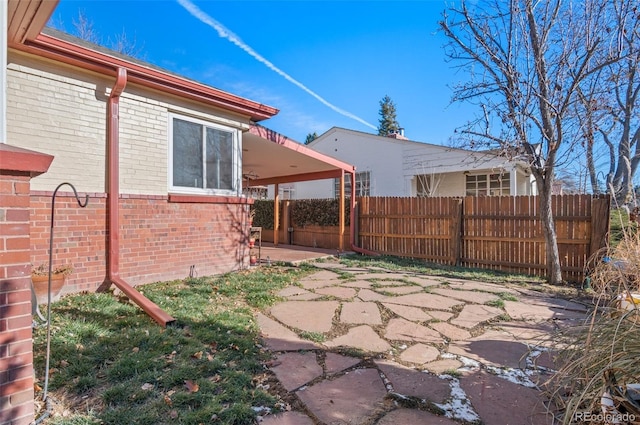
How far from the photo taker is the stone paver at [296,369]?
2.46 metres

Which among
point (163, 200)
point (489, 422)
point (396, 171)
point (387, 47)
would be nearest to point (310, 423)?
point (489, 422)

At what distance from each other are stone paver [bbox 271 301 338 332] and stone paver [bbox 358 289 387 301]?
1.67ft

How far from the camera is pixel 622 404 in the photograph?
1.38 meters

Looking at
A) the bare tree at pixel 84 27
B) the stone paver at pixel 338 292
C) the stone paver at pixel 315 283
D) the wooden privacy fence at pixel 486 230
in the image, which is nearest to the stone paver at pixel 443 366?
the stone paver at pixel 338 292

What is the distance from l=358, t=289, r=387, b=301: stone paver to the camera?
4.83 metres

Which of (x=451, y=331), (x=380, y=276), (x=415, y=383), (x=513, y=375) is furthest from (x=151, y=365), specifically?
(x=380, y=276)

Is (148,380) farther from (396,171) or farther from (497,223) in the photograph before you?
(396,171)

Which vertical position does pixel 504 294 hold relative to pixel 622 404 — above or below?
below

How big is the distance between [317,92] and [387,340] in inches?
601

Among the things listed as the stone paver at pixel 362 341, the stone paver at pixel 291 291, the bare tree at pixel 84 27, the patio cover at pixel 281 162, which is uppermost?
the bare tree at pixel 84 27

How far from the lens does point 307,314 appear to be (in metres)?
4.09

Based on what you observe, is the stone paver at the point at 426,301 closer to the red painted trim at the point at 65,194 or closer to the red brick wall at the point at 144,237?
the red brick wall at the point at 144,237

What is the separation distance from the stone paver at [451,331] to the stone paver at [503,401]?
85cm

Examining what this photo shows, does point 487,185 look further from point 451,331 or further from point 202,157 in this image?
point 202,157
